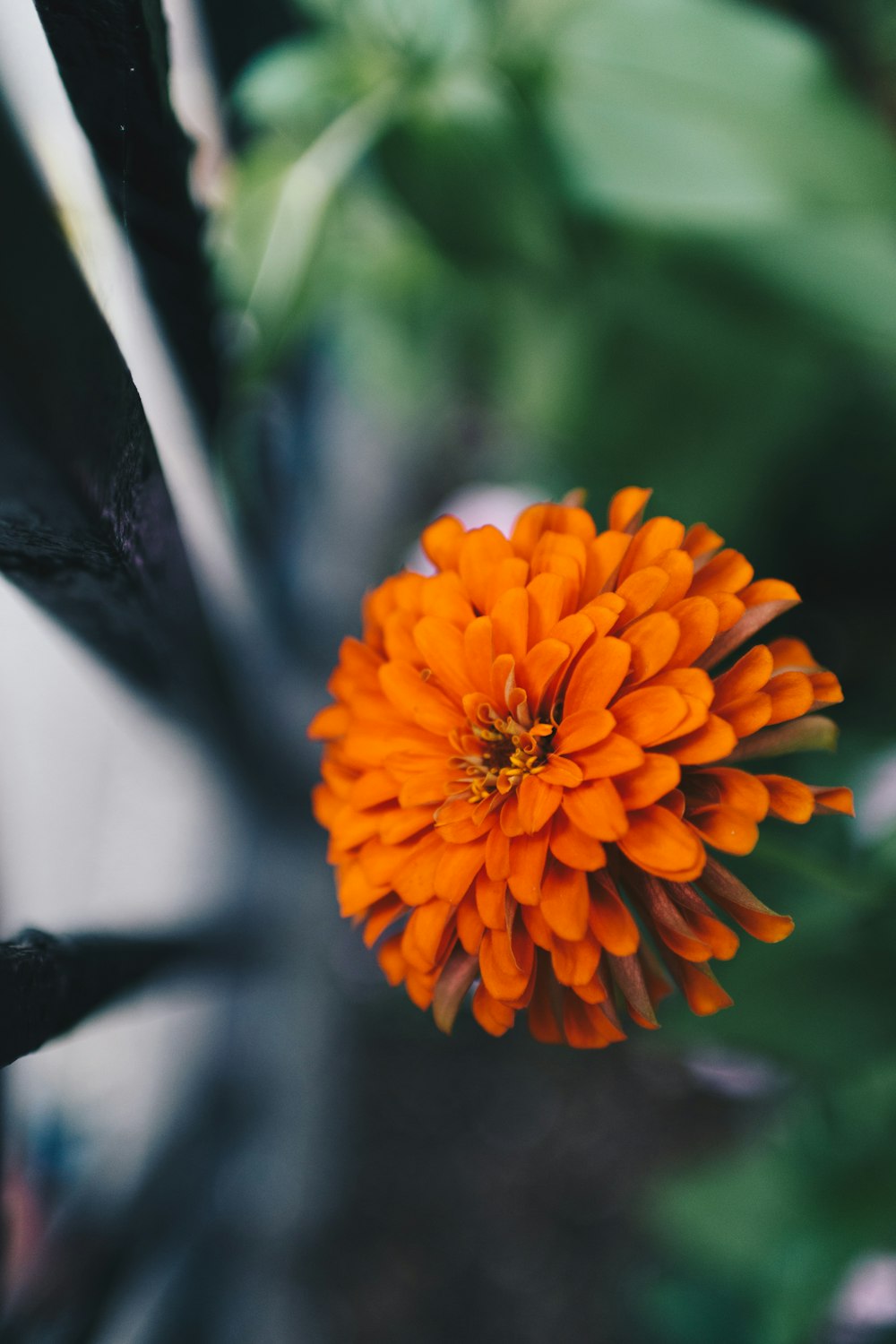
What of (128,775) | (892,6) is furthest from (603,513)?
(892,6)

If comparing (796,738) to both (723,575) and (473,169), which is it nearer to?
(723,575)

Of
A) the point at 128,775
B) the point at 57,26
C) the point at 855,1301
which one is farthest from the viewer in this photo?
the point at 128,775

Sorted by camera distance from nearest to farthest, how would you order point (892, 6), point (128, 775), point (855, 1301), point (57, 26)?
point (57, 26), point (855, 1301), point (128, 775), point (892, 6)

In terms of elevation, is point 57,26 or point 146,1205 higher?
point 57,26

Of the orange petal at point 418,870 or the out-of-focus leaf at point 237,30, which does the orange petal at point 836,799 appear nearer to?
the orange petal at point 418,870

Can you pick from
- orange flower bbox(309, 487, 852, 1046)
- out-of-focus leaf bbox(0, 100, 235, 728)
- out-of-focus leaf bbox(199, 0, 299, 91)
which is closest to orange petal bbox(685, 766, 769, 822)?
orange flower bbox(309, 487, 852, 1046)

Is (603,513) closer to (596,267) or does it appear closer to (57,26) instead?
(596,267)
